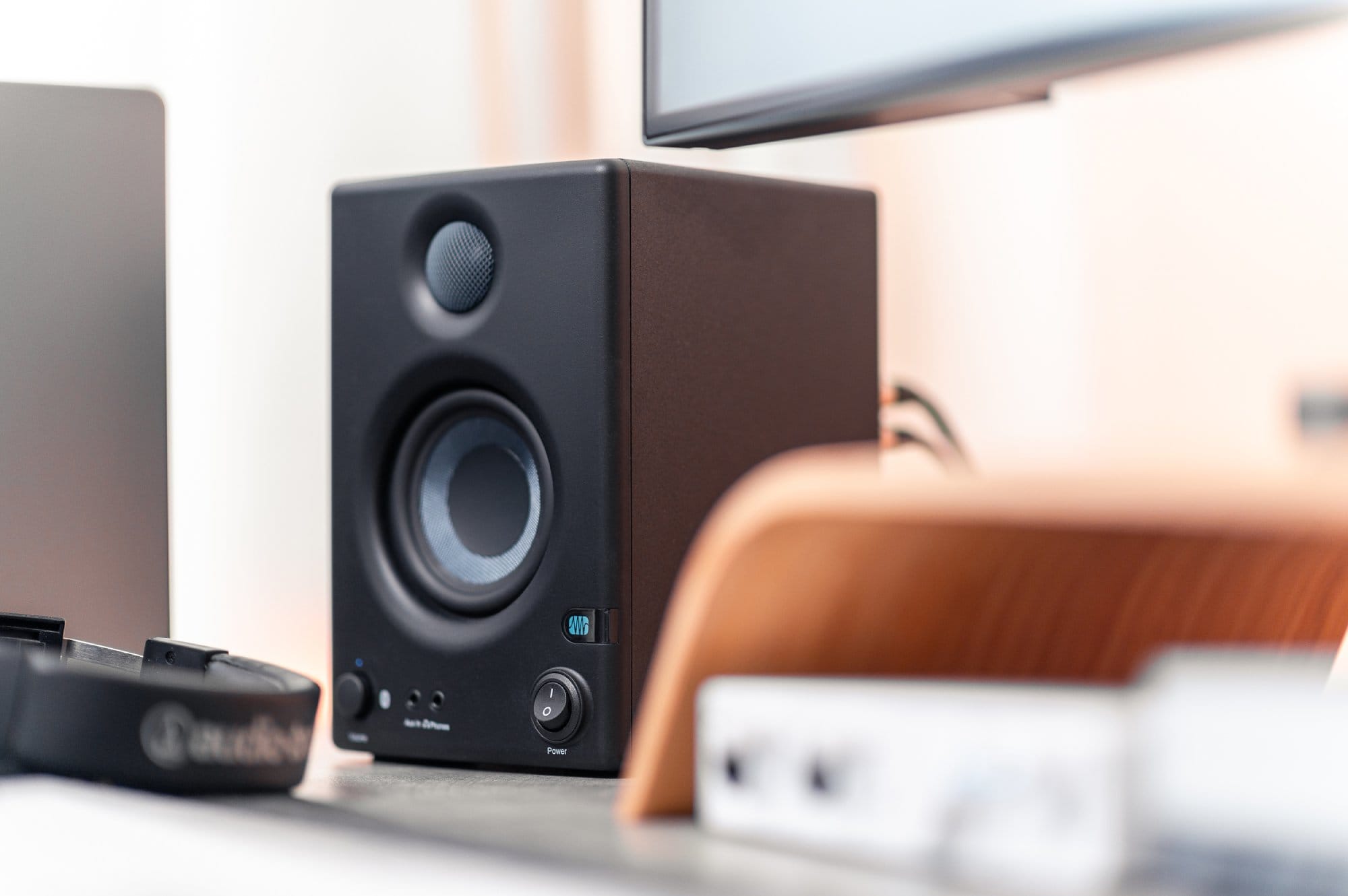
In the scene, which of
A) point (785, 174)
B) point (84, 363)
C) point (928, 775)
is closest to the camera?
point (928, 775)

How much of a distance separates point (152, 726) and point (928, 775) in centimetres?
26

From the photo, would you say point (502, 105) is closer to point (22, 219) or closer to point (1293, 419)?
point (22, 219)

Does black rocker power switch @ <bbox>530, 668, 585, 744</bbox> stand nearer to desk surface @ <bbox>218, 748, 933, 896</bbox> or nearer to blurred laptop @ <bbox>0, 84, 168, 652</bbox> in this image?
desk surface @ <bbox>218, 748, 933, 896</bbox>

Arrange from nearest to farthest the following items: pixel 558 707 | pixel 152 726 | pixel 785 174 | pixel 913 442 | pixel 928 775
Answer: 1. pixel 928 775
2. pixel 152 726
3. pixel 558 707
4. pixel 913 442
5. pixel 785 174

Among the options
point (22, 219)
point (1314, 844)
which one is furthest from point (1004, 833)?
point (22, 219)

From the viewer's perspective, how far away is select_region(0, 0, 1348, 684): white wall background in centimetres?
121

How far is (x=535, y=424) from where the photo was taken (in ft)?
2.43

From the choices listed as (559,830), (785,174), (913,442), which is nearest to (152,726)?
(559,830)

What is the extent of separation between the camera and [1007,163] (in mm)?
1763

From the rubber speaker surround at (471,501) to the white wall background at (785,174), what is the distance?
0.28m

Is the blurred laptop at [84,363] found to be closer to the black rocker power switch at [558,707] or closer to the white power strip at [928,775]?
the black rocker power switch at [558,707]

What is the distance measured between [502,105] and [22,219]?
1.82 feet

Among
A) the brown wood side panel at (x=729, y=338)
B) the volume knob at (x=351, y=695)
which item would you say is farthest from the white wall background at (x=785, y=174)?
the volume knob at (x=351, y=695)

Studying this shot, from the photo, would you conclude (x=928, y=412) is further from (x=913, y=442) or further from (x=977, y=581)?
(x=977, y=581)
